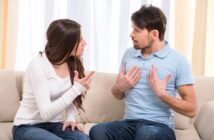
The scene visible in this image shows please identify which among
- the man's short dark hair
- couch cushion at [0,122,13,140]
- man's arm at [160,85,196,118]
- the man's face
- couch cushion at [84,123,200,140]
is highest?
the man's short dark hair

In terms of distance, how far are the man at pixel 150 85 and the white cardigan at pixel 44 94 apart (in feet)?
1.00

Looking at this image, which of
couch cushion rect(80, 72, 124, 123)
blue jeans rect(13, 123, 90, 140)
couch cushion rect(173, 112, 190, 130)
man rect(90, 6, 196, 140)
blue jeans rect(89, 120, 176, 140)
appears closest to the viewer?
blue jeans rect(13, 123, 90, 140)

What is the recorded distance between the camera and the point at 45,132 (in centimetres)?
171

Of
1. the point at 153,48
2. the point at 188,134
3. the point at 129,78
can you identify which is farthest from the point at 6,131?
the point at 188,134

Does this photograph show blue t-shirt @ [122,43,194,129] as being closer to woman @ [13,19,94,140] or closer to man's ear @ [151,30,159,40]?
man's ear @ [151,30,159,40]

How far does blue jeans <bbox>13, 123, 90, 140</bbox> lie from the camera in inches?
65.8

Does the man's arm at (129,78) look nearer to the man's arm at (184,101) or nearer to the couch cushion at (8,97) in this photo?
the man's arm at (184,101)

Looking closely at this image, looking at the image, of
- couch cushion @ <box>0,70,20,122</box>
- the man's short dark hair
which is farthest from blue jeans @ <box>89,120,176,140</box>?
couch cushion @ <box>0,70,20,122</box>

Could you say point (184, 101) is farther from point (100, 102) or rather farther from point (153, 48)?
point (100, 102)

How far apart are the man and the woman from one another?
22 centimetres

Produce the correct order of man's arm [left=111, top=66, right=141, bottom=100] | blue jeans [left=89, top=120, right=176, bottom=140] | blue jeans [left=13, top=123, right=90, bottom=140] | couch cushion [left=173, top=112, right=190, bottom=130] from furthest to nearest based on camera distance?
couch cushion [left=173, top=112, right=190, bottom=130], man's arm [left=111, top=66, right=141, bottom=100], blue jeans [left=89, top=120, right=176, bottom=140], blue jeans [left=13, top=123, right=90, bottom=140]

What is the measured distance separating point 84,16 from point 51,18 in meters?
0.29

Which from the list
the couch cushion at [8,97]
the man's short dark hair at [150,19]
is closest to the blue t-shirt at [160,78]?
the man's short dark hair at [150,19]

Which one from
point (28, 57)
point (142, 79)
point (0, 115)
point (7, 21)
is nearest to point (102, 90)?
point (142, 79)
